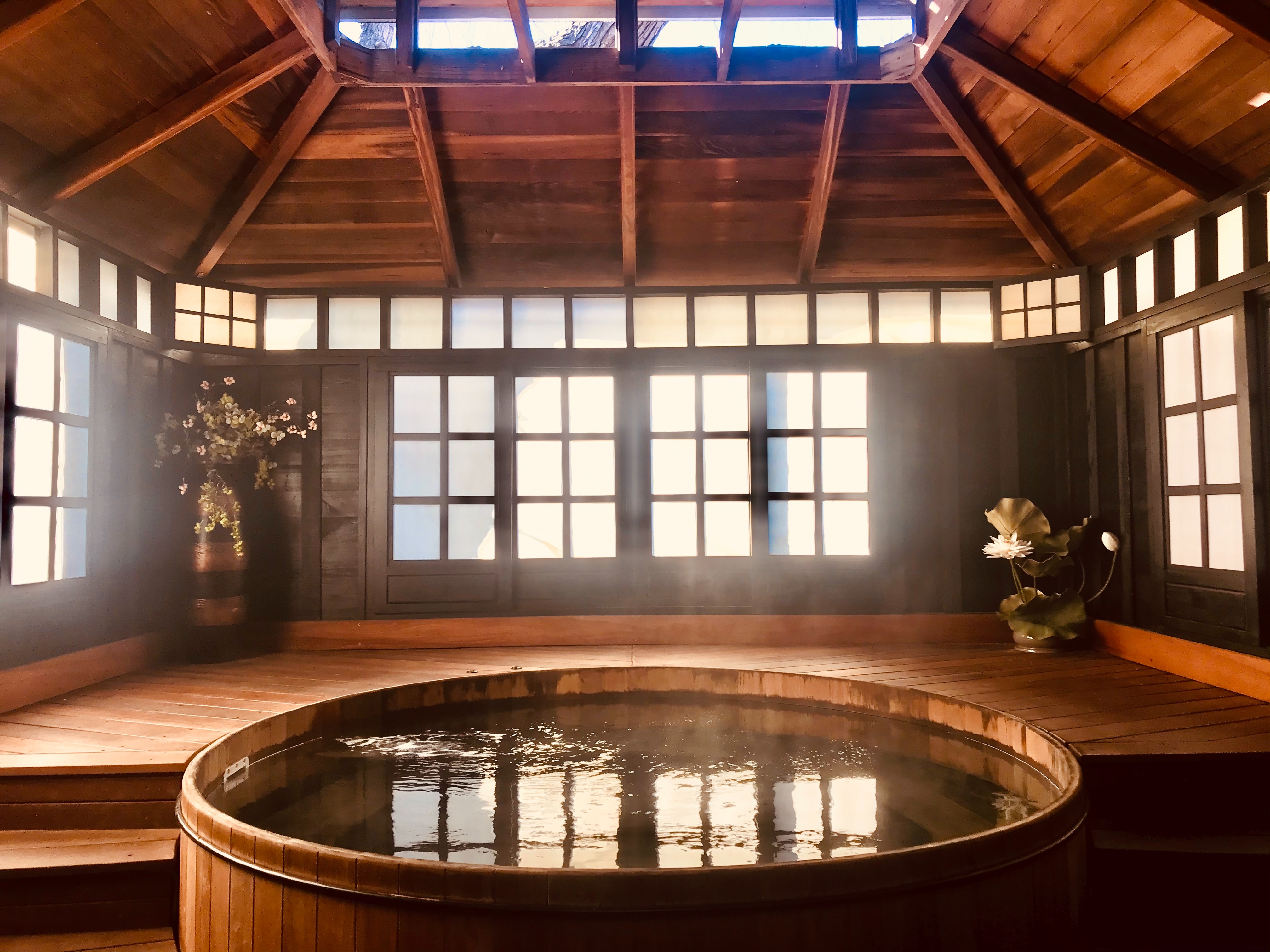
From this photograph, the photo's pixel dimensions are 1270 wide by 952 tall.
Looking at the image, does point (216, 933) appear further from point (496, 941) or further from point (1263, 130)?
point (1263, 130)

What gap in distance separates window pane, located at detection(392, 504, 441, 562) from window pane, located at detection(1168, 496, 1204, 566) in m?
4.78

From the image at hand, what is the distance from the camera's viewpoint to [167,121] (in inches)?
166

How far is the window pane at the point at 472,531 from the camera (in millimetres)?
5898

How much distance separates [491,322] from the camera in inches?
238

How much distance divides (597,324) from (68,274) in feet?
10.8

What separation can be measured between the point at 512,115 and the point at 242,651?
397 cm

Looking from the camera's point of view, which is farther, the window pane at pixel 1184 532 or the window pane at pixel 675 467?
the window pane at pixel 675 467

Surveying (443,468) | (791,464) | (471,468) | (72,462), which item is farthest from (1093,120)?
(72,462)

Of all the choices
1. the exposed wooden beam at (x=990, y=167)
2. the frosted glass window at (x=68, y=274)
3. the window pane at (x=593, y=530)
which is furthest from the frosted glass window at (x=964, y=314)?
the frosted glass window at (x=68, y=274)

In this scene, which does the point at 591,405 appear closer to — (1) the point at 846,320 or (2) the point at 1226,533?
(1) the point at 846,320

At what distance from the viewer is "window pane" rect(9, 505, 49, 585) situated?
410 centimetres

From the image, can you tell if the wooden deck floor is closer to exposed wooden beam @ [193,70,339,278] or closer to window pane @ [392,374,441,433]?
window pane @ [392,374,441,433]

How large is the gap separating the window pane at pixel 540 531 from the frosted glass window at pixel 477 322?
4.14 feet

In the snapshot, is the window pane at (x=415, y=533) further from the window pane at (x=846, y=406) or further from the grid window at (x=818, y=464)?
the window pane at (x=846, y=406)
